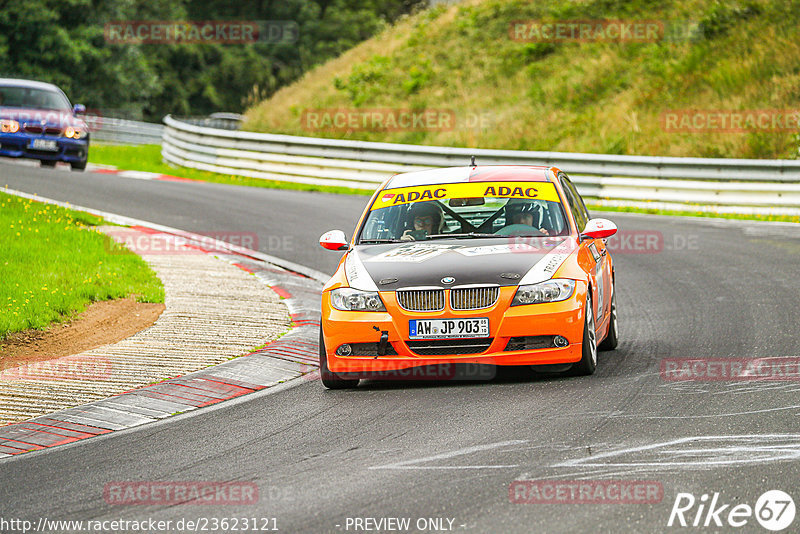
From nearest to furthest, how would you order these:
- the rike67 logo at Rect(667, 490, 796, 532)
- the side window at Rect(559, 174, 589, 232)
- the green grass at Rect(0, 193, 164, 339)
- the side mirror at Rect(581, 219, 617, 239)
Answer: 1. the rike67 logo at Rect(667, 490, 796, 532)
2. the side mirror at Rect(581, 219, 617, 239)
3. the side window at Rect(559, 174, 589, 232)
4. the green grass at Rect(0, 193, 164, 339)

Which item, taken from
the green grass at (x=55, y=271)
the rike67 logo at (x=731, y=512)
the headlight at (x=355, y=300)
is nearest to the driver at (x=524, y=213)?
Answer: the headlight at (x=355, y=300)

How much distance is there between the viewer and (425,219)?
958cm

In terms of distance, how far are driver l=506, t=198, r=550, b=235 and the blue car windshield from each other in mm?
19392

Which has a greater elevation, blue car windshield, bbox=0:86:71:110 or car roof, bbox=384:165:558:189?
blue car windshield, bbox=0:86:71:110

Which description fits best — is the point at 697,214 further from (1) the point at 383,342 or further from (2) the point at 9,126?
(2) the point at 9,126

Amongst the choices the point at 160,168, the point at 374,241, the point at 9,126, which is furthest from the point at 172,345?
the point at 160,168

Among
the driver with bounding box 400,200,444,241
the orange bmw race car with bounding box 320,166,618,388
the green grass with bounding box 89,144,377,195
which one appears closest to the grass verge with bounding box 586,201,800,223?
the green grass with bounding box 89,144,377,195

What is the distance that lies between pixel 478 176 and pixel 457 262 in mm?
1743

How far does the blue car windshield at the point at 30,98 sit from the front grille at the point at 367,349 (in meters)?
20.2

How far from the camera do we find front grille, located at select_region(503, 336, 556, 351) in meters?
8.17

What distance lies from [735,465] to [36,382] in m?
5.33

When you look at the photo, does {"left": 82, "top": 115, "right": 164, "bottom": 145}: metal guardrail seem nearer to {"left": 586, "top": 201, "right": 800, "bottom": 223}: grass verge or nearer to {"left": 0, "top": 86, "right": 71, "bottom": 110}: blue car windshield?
{"left": 0, "top": 86, "right": 71, "bottom": 110}: blue car windshield

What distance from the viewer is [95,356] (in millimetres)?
9727

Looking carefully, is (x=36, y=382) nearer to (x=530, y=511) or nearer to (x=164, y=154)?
(x=530, y=511)
